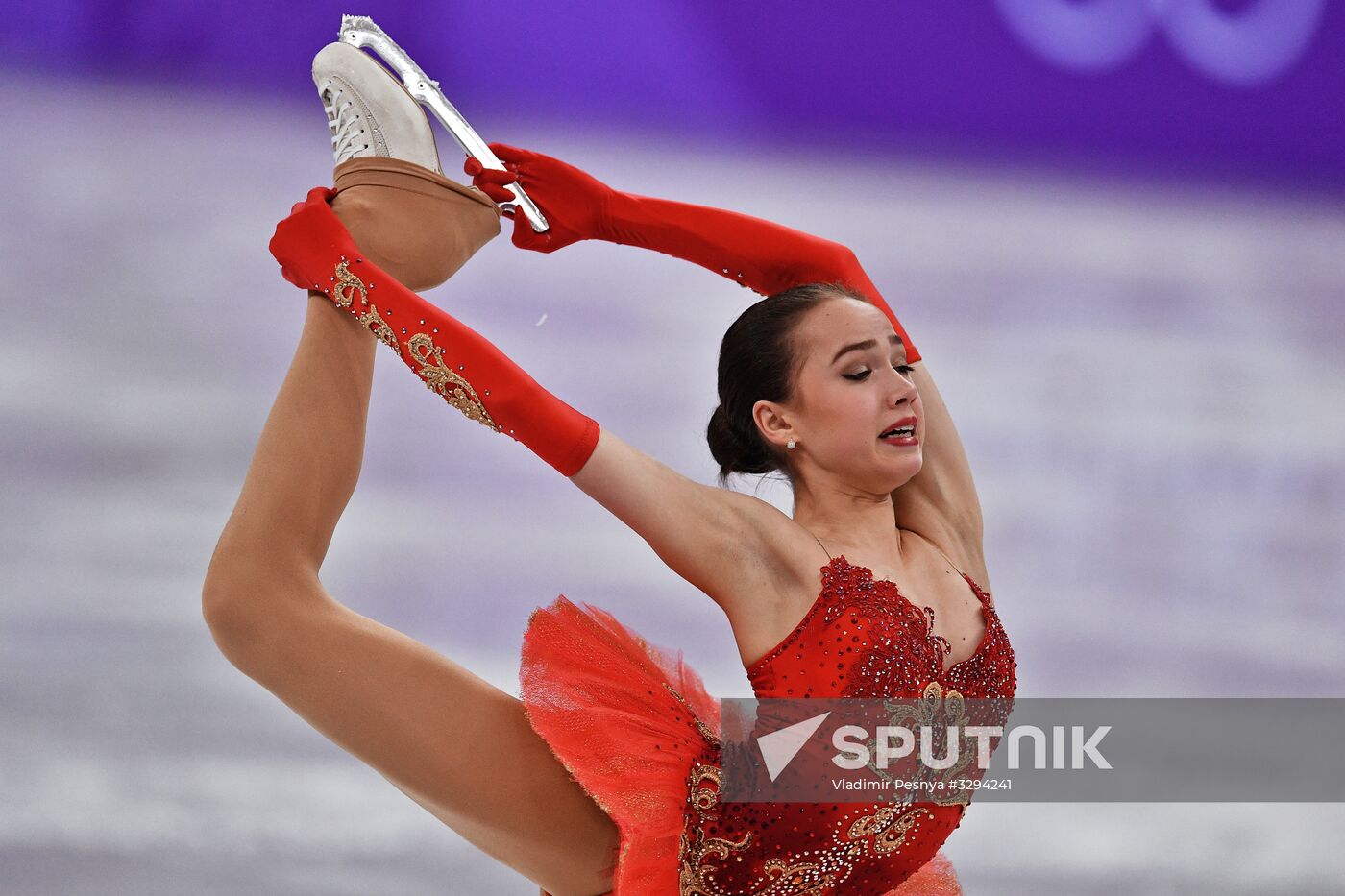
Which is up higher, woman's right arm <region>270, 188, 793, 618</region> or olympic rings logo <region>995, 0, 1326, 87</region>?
olympic rings logo <region>995, 0, 1326, 87</region>

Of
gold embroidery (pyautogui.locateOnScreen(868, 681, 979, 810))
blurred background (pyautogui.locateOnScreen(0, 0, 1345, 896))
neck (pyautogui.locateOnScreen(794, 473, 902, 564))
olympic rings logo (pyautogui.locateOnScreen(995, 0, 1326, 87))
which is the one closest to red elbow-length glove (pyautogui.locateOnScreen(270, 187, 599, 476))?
neck (pyautogui.locateOnScreen(794, 473, 902, 564))

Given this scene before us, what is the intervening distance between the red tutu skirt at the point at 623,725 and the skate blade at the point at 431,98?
24.3 inches

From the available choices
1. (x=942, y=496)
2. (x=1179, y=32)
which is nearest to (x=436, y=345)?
(x=942, y=496)

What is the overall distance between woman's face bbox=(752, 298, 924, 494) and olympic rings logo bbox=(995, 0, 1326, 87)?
4.57 feet

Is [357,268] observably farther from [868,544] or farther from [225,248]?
[225,248]

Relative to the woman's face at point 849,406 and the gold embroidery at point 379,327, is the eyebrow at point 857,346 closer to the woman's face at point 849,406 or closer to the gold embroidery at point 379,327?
the woman's face at point 849,406

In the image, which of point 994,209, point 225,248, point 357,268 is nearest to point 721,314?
point 994,209

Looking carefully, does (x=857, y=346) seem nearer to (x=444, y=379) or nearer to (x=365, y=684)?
(x=444, y=379)

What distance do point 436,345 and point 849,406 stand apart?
1.75ft

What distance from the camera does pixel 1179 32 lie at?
327 cm

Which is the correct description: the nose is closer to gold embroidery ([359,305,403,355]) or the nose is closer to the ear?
the ear

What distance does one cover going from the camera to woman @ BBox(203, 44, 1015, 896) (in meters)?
1.87

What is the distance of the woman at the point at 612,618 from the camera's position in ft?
6.15

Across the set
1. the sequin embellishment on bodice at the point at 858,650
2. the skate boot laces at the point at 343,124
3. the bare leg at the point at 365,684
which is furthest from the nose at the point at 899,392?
the skate boot laces at the point at 343,124
